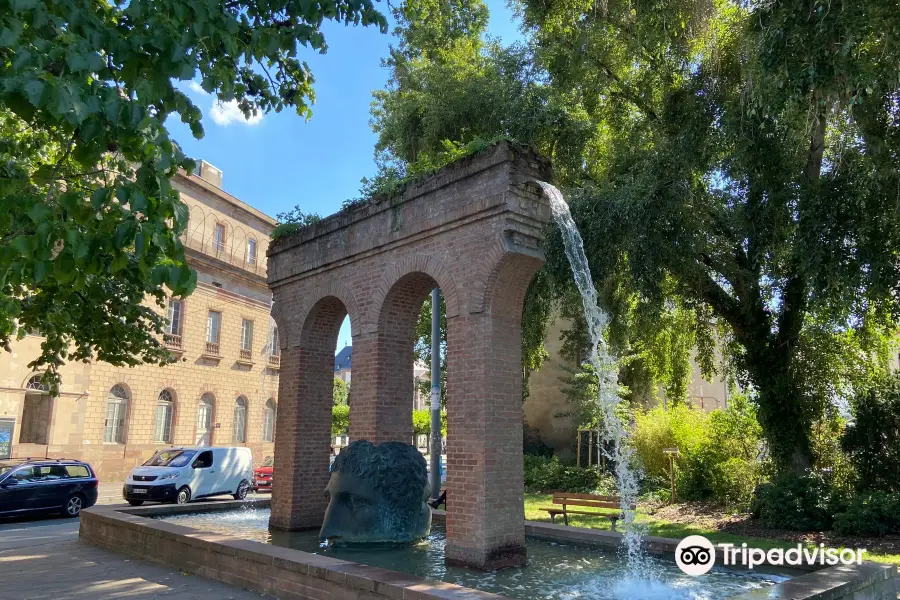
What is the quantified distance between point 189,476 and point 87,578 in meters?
11.1

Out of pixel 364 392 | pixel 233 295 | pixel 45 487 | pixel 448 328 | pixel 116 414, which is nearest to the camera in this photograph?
pixel 448 328

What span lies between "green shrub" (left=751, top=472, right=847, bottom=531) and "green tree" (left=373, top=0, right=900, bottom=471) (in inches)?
35.9

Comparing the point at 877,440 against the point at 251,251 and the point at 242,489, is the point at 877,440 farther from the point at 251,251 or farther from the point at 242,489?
the point at 251,251

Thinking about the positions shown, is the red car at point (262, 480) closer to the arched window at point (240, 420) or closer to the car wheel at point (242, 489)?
the car wheel at point (242, 489)

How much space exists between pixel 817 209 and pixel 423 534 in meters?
7.44

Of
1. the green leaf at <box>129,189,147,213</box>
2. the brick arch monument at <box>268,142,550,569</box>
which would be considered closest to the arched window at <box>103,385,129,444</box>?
the brick arch monument at <box>268,142,550,569</box>

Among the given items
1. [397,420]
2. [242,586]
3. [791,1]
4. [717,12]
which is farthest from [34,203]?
[717,12]

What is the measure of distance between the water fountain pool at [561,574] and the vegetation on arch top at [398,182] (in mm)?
5030

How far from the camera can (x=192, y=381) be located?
30578mm

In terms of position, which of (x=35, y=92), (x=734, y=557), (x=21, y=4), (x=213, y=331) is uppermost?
(x=213, y=331)

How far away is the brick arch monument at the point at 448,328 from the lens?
8188mm

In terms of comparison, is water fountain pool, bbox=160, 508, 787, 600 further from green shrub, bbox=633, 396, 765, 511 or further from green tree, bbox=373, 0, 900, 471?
green shrub, bbox=633, 396, 765, 511

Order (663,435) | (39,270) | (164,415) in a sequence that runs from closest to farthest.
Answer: (39,270), (663,435), (164,415)

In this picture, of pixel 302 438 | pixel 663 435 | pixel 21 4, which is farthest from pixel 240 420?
pixel 21 4
